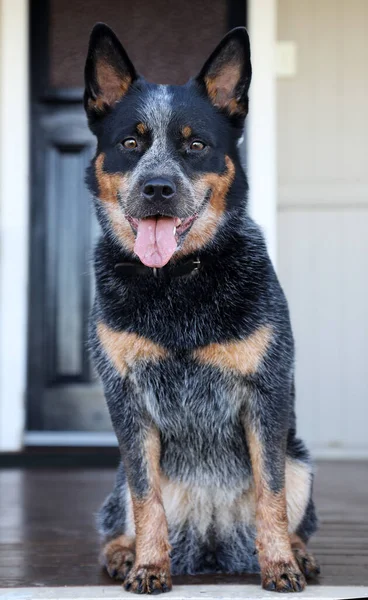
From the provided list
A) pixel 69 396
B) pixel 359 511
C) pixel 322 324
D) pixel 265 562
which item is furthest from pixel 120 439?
pixel 322 324

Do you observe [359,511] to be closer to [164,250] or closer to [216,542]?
[216,542]

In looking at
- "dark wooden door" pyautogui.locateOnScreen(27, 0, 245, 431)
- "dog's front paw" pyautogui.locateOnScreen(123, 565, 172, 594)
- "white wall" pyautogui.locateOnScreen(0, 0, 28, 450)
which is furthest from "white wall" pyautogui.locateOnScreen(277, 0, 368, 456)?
"dog's front paw" pyautogui.locateOnScreen(123, 565, 172, 594)

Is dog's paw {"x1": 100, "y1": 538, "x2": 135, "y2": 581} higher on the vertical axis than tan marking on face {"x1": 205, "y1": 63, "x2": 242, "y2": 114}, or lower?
lower

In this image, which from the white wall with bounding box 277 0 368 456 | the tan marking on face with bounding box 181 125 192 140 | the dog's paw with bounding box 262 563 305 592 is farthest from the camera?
the white wall with bounding box 277 0 368 456

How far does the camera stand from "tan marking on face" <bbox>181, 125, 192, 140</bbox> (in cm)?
223

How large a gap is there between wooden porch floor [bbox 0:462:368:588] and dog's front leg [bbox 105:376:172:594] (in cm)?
17

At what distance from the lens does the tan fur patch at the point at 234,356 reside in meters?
2.17

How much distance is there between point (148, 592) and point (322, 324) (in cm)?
305

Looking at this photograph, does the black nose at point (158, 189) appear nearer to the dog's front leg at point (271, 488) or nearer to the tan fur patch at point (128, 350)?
the tan fur patch at point (128, 350)

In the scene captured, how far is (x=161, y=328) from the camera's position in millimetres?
2188

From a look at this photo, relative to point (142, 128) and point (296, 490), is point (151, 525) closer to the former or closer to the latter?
point (296, 490)

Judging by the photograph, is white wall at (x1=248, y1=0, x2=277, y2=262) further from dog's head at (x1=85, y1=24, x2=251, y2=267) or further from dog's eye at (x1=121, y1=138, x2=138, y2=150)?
dog's eye at (x1=121, y1=138, x2=138, y2=150)

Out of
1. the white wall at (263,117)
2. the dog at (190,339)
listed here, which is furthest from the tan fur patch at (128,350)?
→ the white wall at (263,117)

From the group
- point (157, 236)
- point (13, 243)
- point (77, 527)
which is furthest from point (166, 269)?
point (13, 243)
